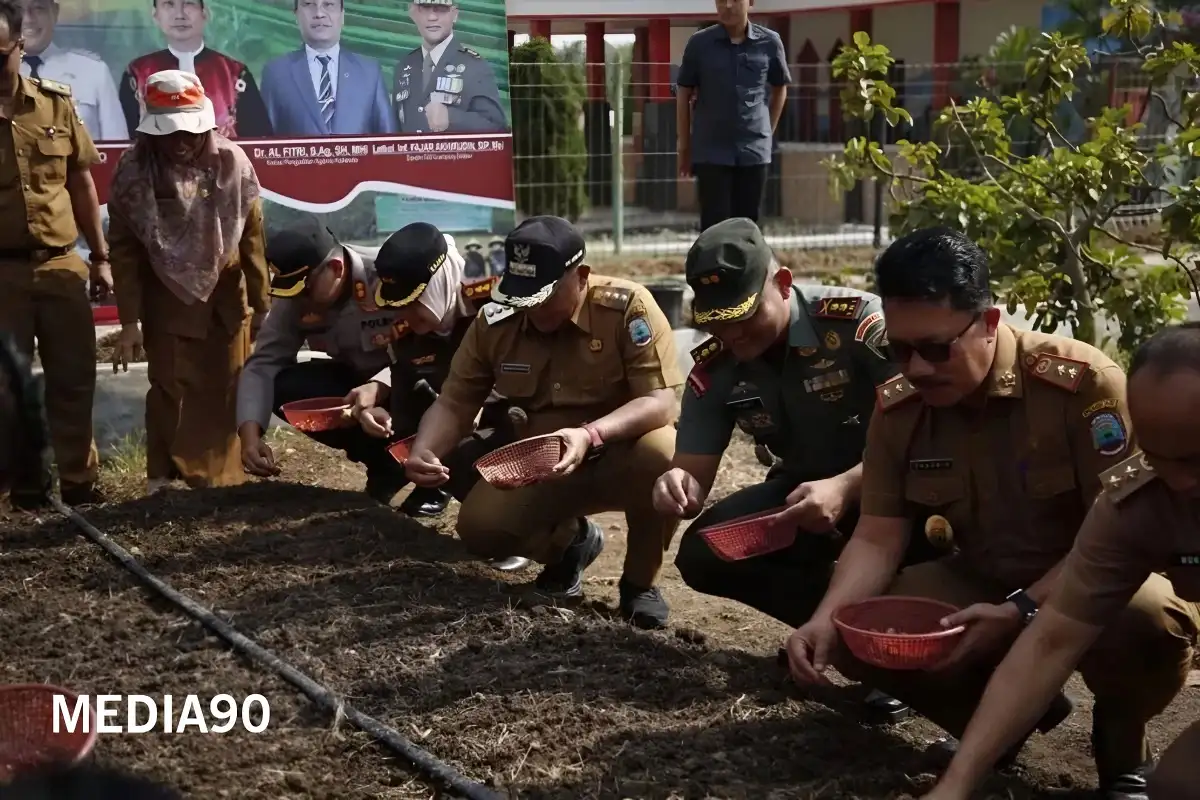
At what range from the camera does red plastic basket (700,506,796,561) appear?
3.77 meters

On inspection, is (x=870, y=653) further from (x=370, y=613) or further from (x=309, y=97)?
(x=309, y=97)

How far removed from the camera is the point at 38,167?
18.9 ft

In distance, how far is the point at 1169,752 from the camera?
2748mm

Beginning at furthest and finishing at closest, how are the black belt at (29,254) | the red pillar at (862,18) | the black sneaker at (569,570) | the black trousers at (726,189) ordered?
the red pillar at (862,18) → the black trousers at (726,189) → the black belt at (29,254) → the black sneaker at (569,570)

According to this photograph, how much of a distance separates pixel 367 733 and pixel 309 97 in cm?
518

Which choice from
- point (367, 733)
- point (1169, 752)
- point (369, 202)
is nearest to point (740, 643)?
point (367, 733)

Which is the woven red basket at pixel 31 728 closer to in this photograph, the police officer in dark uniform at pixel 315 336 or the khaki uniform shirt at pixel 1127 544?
the khaki uniform shirt at pixel 1127 544

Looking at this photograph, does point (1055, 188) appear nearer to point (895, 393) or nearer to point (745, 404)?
point (745, 404)

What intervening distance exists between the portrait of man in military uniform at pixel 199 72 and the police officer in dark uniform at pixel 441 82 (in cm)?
79

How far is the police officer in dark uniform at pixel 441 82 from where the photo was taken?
8172 millimetres

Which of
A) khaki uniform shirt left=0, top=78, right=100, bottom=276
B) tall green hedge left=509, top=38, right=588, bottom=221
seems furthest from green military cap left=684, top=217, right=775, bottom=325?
tall green hedge left=509, top=38, right=588, bottom=221

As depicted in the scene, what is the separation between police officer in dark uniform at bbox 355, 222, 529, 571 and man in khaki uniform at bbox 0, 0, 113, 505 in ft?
4.32

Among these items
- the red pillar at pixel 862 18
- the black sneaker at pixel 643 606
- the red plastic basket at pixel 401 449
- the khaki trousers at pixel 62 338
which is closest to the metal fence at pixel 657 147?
the khaki trousers at pixel 62 338

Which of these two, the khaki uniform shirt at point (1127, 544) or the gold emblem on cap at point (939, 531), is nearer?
the khaki uniform shirt at point (1127, 544)
